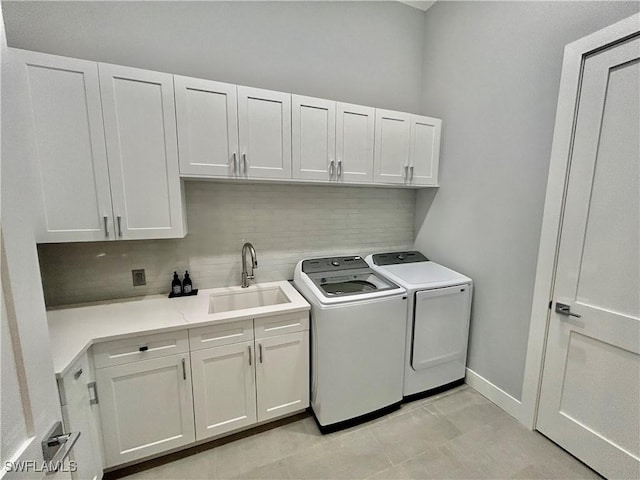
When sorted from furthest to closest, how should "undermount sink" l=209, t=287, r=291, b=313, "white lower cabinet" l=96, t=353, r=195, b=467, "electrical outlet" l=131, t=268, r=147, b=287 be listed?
"undermount sink" l=209, t=287, r=291, b=313 < "electrical outlet" l=131, t=268, r=147, b=287 < "white lower cabinet" l=96, t=353, r=195, b=467

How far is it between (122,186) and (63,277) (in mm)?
784

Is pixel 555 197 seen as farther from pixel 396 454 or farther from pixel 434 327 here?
pixel 396 454

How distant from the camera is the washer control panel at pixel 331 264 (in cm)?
226

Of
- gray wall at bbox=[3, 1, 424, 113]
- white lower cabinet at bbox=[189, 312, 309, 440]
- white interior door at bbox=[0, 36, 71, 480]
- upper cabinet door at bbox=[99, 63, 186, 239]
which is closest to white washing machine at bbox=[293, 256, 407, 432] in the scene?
white lower cabinet at bbox=[189, 312, 309, 440]

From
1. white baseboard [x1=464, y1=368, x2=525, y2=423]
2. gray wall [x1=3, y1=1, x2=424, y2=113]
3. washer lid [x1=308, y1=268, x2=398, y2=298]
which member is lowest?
A: white baseboard [x1=464, y1=368, x2=525, y2=423]

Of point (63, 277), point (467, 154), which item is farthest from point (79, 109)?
point (467, 154)

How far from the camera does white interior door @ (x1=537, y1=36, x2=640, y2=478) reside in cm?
141

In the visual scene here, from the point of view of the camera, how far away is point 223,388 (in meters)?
1.70

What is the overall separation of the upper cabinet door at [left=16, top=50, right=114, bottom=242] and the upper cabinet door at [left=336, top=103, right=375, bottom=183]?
1450 millimetres

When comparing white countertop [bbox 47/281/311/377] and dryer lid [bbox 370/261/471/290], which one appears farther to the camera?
dryer lid [bbox 370/261/471/290]

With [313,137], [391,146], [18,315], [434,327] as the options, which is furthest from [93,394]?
[391,146]

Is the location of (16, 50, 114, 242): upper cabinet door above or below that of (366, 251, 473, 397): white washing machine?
above

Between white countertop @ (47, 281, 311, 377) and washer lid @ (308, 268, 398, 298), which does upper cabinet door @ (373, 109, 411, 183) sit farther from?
white countertop @ (47, 281, 311, 377)

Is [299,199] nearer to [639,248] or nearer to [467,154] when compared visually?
[467,154]
